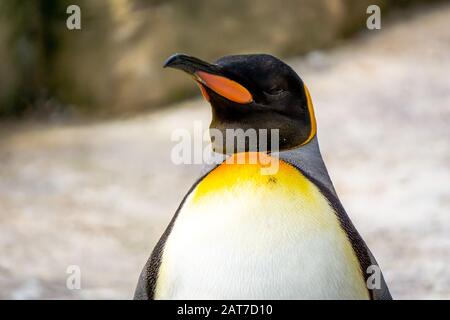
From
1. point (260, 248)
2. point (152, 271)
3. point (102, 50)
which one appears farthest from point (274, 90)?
point (102, 50)

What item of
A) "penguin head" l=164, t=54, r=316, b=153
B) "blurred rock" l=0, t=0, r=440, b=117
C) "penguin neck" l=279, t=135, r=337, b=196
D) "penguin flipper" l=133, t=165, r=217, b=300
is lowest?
"penguin flipper" l=133, t=165, r=217, b=300

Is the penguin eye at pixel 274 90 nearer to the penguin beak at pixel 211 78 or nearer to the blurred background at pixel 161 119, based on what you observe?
the penguin beak at pixel 211 78

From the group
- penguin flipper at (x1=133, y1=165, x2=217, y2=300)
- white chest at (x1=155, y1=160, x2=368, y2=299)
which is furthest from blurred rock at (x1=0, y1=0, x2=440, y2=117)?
white chest at (x1=155, y1=160, x2=368, y2=299)

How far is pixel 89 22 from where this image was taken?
5574 millimetres

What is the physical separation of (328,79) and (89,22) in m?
1.54

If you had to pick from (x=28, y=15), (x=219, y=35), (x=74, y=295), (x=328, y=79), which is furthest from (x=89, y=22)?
(x=74, y=295)

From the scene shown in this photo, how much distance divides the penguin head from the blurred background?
6.01 ft

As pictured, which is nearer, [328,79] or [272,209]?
[272,209]

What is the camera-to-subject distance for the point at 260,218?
5.75ft

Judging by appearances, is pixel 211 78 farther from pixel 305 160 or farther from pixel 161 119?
pixel 161 119

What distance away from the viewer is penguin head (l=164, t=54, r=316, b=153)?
176 cm

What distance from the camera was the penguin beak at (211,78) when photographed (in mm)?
1722

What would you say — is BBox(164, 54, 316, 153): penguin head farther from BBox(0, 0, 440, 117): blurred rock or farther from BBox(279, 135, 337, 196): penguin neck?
BBox(0, 0, 440, 117): blurred rock
